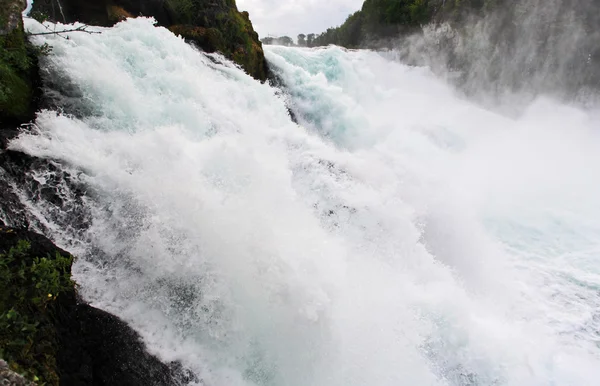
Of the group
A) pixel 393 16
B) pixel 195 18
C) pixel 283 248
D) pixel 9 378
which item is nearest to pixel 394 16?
pixel 393 16

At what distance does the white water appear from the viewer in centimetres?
439

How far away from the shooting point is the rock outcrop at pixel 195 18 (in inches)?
452

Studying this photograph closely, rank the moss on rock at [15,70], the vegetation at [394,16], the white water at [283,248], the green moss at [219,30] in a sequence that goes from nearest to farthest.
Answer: the white water at [283,248]
the moss on rock at [15,70]
the green moss at [219,30]
the vegetation at [394,16]

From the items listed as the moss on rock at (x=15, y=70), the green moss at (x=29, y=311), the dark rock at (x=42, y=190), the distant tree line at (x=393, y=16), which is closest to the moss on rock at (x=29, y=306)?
the green moss at (x=29, y=311)

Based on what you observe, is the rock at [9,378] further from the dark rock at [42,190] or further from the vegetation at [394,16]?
the vegetation at [394,16]

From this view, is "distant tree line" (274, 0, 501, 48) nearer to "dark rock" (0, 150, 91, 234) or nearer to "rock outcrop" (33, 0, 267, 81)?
"rock outcrop" (33, 0, 267, 81)

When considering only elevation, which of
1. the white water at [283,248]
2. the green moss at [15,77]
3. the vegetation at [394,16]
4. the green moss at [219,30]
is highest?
the vegetation at [394,16]

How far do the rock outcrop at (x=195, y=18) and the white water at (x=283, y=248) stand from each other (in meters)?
2.47

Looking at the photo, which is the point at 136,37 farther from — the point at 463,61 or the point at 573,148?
the point at 463,61

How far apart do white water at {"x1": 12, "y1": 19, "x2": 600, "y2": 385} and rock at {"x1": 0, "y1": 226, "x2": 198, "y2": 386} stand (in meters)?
0.27

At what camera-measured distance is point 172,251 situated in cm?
457

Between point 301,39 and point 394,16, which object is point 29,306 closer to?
point 394,16

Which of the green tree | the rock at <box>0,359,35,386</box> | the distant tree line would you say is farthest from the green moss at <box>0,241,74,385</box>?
the green tree

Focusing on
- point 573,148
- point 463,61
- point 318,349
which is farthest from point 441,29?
point 318,349
